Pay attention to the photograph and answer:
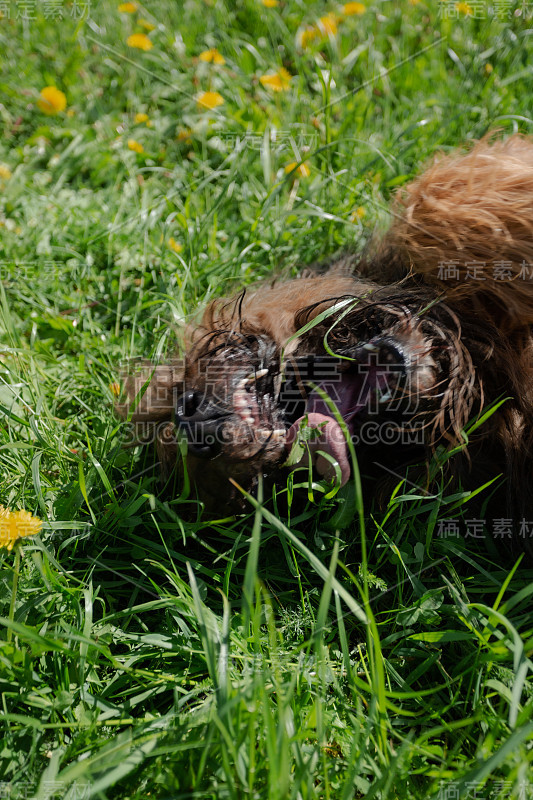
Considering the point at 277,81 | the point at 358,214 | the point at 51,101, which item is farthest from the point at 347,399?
the point at 51,101

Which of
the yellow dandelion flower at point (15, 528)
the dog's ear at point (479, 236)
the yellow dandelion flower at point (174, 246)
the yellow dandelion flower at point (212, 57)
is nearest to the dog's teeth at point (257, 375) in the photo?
the dog's ear at point (479, 236)

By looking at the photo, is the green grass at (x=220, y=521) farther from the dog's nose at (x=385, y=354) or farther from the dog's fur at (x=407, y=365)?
the dog's nose at (x=385, y=354)

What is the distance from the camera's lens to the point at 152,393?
2715mm

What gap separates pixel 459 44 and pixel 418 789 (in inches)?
179

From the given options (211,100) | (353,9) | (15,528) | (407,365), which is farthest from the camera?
(353,9)

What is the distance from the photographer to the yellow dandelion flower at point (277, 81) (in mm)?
4160

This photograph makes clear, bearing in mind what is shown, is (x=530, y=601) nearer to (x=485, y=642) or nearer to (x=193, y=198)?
(x=485, y=642)

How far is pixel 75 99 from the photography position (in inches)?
179

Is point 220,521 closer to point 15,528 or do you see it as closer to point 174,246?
point 15,528

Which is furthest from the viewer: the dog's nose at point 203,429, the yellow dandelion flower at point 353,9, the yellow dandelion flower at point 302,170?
the yellow dandelion flower at point 353,9

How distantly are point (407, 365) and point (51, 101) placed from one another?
3481 millimetres

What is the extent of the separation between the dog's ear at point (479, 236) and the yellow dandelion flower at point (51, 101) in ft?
9.58

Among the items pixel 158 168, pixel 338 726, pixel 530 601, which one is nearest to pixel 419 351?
pixel 530 601

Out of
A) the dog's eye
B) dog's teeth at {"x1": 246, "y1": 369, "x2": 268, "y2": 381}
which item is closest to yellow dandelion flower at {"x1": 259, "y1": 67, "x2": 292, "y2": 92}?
dog's teeth at {"x1": 246, "y1": 369, "x2": 268, "y2": 381}
